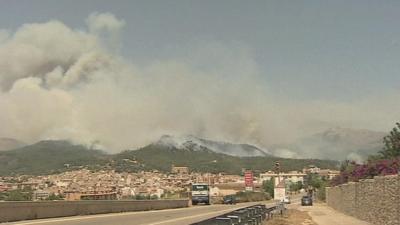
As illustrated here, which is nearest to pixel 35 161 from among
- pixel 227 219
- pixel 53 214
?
pixel 53 214

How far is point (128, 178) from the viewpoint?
160375 mm

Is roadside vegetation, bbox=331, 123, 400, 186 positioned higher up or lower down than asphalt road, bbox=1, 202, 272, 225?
higher up

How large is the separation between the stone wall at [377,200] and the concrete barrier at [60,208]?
60.1 ft

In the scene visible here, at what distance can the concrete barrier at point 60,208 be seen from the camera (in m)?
33.8

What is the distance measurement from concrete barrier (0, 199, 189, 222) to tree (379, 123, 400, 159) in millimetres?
23811

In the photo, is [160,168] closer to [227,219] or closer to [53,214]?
[53,214]

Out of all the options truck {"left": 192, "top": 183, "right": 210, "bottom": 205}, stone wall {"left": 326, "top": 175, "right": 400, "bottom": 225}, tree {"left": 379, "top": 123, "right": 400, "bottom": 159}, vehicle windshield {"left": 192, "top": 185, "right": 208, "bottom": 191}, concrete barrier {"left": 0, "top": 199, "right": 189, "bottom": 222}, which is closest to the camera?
stone wall {"left": 326, "top": 175, "right": 400, "bottom": 225}

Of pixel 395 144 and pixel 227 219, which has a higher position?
pixel 395 144

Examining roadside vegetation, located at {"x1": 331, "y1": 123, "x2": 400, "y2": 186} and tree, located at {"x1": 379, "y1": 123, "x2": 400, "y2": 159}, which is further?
tree, located at {"x1": 379, "y1": 123, "x2": 400, "y2": 159}

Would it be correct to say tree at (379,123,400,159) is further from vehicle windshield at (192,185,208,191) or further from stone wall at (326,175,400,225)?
vehicle windshield at (192,185,208,191)

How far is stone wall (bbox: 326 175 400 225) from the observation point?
1086 inches

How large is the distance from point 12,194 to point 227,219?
33.3 m

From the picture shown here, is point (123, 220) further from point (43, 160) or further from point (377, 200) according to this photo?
point (43, 160)

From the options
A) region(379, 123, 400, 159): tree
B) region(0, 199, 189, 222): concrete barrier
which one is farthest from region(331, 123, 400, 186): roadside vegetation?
region(0, 199, 189, 222): concrete barrier
